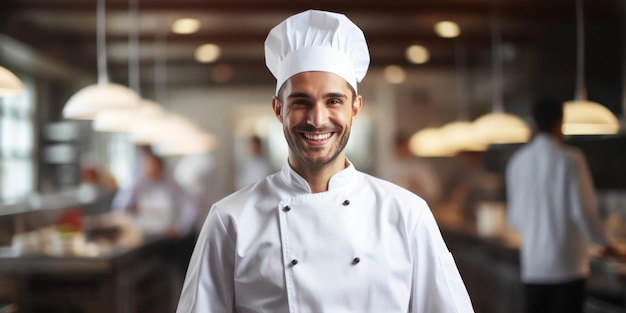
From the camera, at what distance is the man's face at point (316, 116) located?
1.37 meters

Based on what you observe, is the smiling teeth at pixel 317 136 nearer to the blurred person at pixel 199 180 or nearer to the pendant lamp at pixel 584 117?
the pendant lamp at pixel 584 117

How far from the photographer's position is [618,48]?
4.37 m

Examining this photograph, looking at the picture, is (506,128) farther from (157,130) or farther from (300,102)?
(300,102)

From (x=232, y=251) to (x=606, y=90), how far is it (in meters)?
3.53

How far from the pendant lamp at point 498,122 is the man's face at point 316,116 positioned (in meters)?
3.58

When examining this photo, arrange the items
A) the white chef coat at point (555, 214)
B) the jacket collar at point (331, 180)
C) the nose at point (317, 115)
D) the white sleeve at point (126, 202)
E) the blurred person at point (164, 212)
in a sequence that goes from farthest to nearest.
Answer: the white sleeve at point (126, 202), the blurred person at point (164, 212), the white chef coat at point (555, 214), the jacket collar at point (331, 180), the nose at point (317, 115)

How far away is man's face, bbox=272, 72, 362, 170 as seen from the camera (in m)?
1.37

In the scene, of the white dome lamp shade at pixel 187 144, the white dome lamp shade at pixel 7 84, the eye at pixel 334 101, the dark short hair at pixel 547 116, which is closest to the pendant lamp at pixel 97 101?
the white dome lamp shade at pixel 7 84

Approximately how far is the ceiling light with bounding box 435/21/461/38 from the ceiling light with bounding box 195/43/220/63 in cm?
183

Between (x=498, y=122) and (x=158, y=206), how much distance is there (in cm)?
237

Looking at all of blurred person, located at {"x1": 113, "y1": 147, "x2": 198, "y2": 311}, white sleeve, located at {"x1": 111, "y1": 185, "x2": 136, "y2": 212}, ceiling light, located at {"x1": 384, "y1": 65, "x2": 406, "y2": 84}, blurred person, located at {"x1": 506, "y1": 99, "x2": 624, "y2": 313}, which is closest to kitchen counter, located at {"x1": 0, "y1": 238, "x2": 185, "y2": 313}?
blurred person, located at {"x1": 113, "y1": 147, "x2": 198, "y2": 311}

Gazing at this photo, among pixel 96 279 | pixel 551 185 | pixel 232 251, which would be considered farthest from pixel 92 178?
pixel 232 251

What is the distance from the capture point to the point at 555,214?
3.67 meters

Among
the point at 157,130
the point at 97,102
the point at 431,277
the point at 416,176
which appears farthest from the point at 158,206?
the point at 431,277
